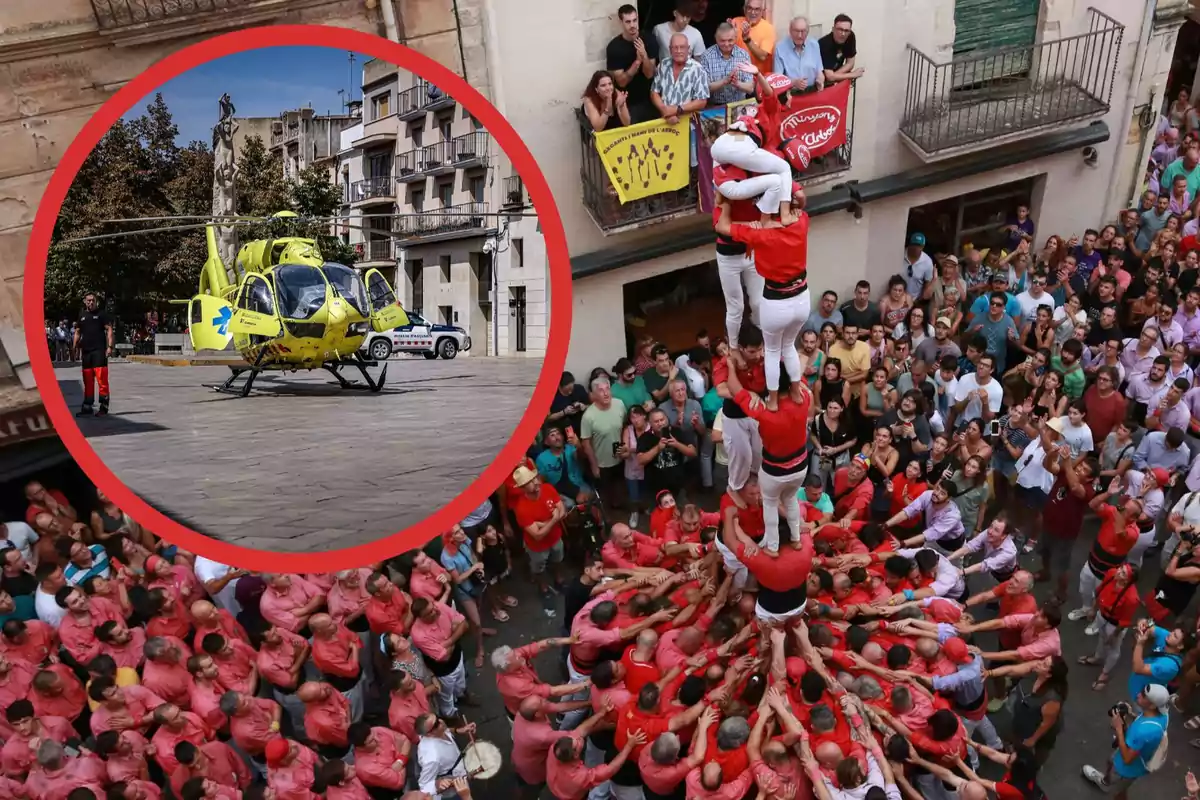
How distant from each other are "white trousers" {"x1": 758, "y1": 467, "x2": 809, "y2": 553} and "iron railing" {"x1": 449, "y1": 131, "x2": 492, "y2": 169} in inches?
111

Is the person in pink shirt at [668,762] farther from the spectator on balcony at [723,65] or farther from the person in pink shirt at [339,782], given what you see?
the spectator on balcony at [723,65]

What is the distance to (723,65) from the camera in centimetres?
1011

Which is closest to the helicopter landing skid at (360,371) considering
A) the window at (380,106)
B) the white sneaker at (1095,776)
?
the window at (380,106)

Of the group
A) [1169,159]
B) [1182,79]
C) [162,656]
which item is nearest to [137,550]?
[162,656]

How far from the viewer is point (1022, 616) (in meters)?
6.90

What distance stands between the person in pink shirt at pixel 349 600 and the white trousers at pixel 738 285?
138 inches

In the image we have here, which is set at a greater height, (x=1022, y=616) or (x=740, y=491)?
(x=740, y=491)

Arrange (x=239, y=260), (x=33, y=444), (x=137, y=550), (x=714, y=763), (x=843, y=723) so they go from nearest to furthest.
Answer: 1. (x=239, y=260)
2. (x=714, y=763)
3. (x=843, y=723)
4. (x=137, y=550)
5. (x=33, y=444)

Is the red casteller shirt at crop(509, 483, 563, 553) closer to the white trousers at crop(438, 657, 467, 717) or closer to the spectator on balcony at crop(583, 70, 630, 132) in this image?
the white trousers at crop(438, 657, 467, 717)

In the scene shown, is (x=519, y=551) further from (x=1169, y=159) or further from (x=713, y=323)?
(x=1169, y=159)

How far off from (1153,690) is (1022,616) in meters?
1.08

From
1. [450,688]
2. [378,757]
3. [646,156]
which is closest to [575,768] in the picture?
[378,757]

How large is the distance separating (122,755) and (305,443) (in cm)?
286

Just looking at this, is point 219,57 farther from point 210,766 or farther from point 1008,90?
point 1008,90
